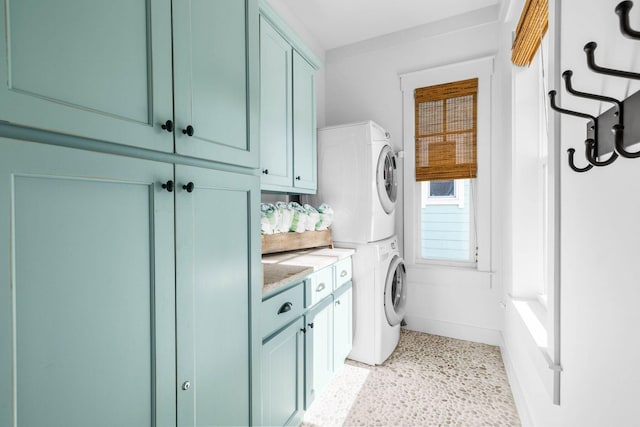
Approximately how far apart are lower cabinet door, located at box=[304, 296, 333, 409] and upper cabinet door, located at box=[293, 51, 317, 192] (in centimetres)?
90

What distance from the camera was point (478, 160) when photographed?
2.67m

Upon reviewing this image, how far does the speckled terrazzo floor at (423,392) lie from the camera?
5.73 ft

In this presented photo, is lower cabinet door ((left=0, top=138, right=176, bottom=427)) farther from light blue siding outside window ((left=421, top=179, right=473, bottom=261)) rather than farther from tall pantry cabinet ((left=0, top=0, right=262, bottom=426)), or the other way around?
light blue siding outside window ((left=421, top=179, right=473, bottom=261))

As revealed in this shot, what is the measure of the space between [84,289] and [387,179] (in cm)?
230

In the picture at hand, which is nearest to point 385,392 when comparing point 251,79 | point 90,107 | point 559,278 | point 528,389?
point 528,389

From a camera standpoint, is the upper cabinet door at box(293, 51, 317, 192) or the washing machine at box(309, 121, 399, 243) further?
the washing machine at box(309, 121, 399, 243)

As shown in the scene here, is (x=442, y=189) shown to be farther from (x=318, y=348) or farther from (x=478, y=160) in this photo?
(x=318, y=348)

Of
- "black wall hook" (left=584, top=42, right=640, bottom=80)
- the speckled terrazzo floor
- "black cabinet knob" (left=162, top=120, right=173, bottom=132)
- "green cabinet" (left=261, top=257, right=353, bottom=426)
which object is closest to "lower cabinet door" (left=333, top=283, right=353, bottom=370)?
"green cabinet" (left=261, top=257, right=353, bottom=426)

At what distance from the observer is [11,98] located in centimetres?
51

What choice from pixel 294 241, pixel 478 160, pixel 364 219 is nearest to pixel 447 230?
pixel 478 160

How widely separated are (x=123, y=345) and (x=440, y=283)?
8.97ft

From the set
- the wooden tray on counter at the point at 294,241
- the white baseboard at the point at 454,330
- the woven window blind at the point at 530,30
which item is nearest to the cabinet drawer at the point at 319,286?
the wooden tray on counter at the point at 294,241

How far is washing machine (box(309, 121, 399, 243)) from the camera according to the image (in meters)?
2.31

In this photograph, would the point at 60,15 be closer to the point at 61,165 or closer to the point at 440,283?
the point at 61,165
